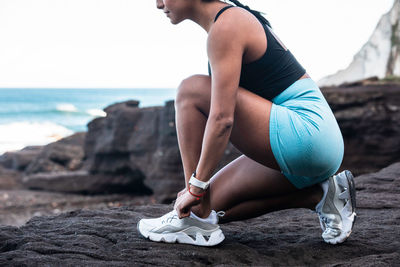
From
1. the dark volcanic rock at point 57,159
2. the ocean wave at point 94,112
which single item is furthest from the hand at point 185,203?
the ocean wave at point 94,112

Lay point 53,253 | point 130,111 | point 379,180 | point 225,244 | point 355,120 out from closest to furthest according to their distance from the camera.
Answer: point 53,253, point 225,244, point 379,180, point 355,120, point 130,111

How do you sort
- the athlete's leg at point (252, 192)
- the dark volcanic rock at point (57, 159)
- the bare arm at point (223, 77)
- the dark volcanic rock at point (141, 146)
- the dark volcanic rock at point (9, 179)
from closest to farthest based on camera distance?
the bare arm at point (223, 77) < the athlete's leg at point (252, 192) < the dark volcanic rock at point (141, 146) < the dark volcanic rock at point (9, 179) < the dark volcanic rock at point (57, 159)

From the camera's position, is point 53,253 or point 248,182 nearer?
point 53,253

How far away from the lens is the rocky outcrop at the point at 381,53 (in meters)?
17.2

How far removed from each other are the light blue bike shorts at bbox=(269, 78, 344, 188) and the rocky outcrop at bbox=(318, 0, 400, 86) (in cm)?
1521

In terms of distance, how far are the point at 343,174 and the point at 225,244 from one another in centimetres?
66

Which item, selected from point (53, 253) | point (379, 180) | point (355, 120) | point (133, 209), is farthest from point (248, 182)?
point (355, 120)

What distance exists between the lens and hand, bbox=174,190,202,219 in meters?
2.12

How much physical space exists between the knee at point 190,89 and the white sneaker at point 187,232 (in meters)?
0.53

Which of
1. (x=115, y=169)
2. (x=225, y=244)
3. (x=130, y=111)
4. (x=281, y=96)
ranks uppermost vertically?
(x=281, y=96)

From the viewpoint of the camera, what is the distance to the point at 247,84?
2.20m

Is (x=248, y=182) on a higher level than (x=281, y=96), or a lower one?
lower

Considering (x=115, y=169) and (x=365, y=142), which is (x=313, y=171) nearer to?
(x=365, y=142)

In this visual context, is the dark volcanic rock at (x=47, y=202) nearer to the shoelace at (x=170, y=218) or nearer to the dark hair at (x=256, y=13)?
the shoelace at (x=170, y=218)
